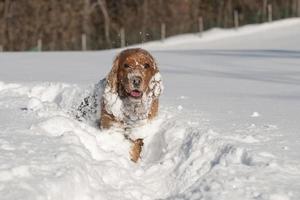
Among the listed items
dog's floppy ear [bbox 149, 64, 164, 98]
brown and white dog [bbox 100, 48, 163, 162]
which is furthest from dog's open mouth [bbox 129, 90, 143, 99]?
dog's floppy ear [bbox 149, 64, 164, 98]

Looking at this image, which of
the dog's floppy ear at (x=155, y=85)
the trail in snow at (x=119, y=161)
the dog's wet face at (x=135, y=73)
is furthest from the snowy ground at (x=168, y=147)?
the dog's wet face at (x=135, y=73)

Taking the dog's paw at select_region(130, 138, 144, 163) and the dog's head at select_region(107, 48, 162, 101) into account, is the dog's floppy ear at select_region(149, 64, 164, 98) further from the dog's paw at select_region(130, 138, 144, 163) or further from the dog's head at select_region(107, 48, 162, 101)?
the dog's paw at select_region(130, 138, 144, 163)

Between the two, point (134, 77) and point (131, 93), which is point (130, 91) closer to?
point (131, 93)

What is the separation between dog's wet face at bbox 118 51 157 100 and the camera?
6133mm

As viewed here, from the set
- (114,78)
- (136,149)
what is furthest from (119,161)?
(114,78)

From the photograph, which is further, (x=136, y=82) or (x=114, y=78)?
(x=114, y=78)

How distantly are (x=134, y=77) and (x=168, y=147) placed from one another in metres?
0.76

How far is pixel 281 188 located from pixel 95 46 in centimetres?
2816

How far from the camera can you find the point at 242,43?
26.2m

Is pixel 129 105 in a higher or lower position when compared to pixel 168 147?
higher

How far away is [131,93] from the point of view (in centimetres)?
617

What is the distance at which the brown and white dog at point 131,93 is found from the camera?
620cm

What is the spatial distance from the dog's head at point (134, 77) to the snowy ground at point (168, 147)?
44 centimetres

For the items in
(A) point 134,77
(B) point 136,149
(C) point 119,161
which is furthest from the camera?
(B) point 136,149
